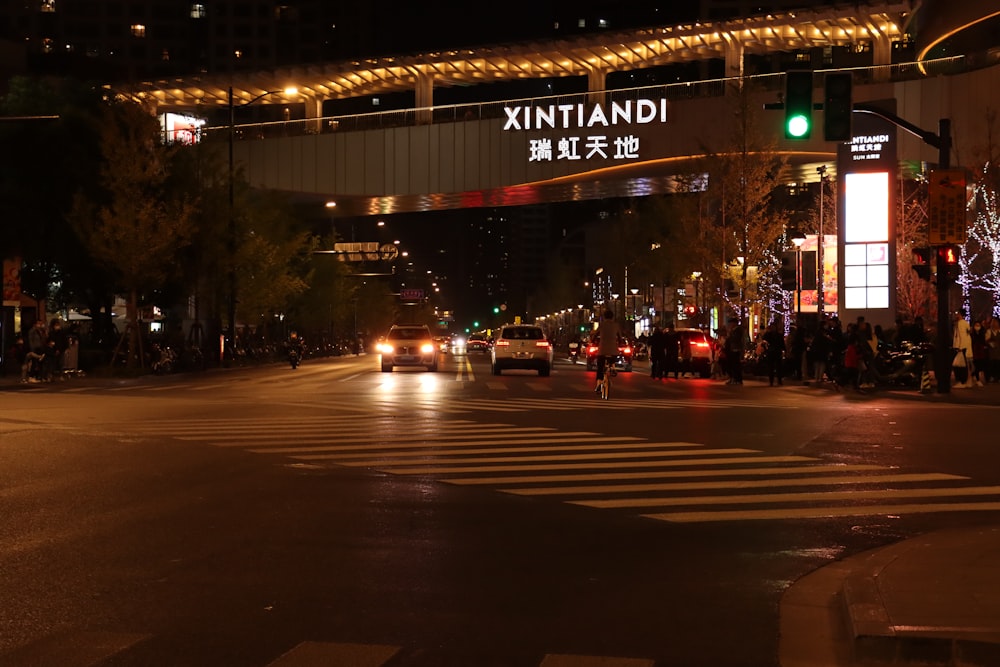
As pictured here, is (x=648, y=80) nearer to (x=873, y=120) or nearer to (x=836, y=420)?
(x=873, y=120)

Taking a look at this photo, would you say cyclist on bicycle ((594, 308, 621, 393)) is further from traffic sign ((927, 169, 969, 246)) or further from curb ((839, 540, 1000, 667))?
curb ((839, 540, 1000, 667))

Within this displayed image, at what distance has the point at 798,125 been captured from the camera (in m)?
21.4

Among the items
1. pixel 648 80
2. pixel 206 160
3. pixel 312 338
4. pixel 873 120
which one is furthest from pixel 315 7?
pixel 873 120

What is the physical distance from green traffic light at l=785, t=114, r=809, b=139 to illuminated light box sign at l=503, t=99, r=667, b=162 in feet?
87.7

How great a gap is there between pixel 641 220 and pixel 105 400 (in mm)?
60680

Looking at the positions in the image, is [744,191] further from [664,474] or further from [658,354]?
[664,474]

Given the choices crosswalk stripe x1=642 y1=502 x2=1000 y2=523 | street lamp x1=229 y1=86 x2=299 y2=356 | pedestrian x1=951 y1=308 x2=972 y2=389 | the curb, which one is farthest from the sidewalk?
street lamp x1=229 y1=86 x2=299 y2=356

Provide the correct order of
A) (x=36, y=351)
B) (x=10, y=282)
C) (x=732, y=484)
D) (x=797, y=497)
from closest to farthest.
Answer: (x=797, y=497) < (x=732, y=484) < (x=36, y=351) < (x=10, y=282)

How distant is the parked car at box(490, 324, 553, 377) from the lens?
41656 mm

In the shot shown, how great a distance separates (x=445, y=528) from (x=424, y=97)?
4259 cm

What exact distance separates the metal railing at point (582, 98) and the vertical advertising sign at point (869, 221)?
3913 millimetres

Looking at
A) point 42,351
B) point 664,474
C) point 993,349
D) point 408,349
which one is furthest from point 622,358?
point 664,474

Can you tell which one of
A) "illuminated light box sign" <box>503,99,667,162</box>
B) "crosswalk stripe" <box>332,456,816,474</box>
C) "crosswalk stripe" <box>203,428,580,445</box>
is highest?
"illuminated light box sign" <box>503,99,667,162</box>

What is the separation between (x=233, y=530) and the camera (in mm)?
10305
